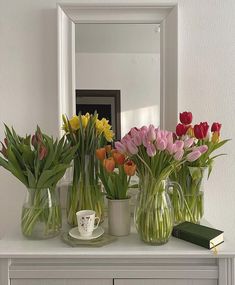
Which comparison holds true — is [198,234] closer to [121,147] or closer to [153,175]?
[153,175]

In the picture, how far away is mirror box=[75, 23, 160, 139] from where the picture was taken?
1364 millimetres

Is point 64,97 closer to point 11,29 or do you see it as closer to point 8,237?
point 11,29

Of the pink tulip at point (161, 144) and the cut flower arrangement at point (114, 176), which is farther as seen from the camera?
the cut flower arrangement at point (114, 176)

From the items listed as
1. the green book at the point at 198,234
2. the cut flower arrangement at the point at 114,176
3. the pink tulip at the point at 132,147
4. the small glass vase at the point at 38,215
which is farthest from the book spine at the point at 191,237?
the small glass vase at the point at 38,215

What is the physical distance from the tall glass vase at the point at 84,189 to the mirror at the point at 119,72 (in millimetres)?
288

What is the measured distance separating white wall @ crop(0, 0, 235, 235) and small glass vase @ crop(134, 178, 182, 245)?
1.69ft

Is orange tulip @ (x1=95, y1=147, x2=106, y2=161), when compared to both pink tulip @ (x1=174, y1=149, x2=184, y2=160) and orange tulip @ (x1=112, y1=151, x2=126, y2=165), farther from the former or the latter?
pink tulip @ (x1=174, y1=149, x2=184, y2=160)

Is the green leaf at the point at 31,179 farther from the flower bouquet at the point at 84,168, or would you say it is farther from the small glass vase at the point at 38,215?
the flower bouquet at the point at 84,168

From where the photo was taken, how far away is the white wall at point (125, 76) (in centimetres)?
137

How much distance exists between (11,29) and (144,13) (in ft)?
1.93
